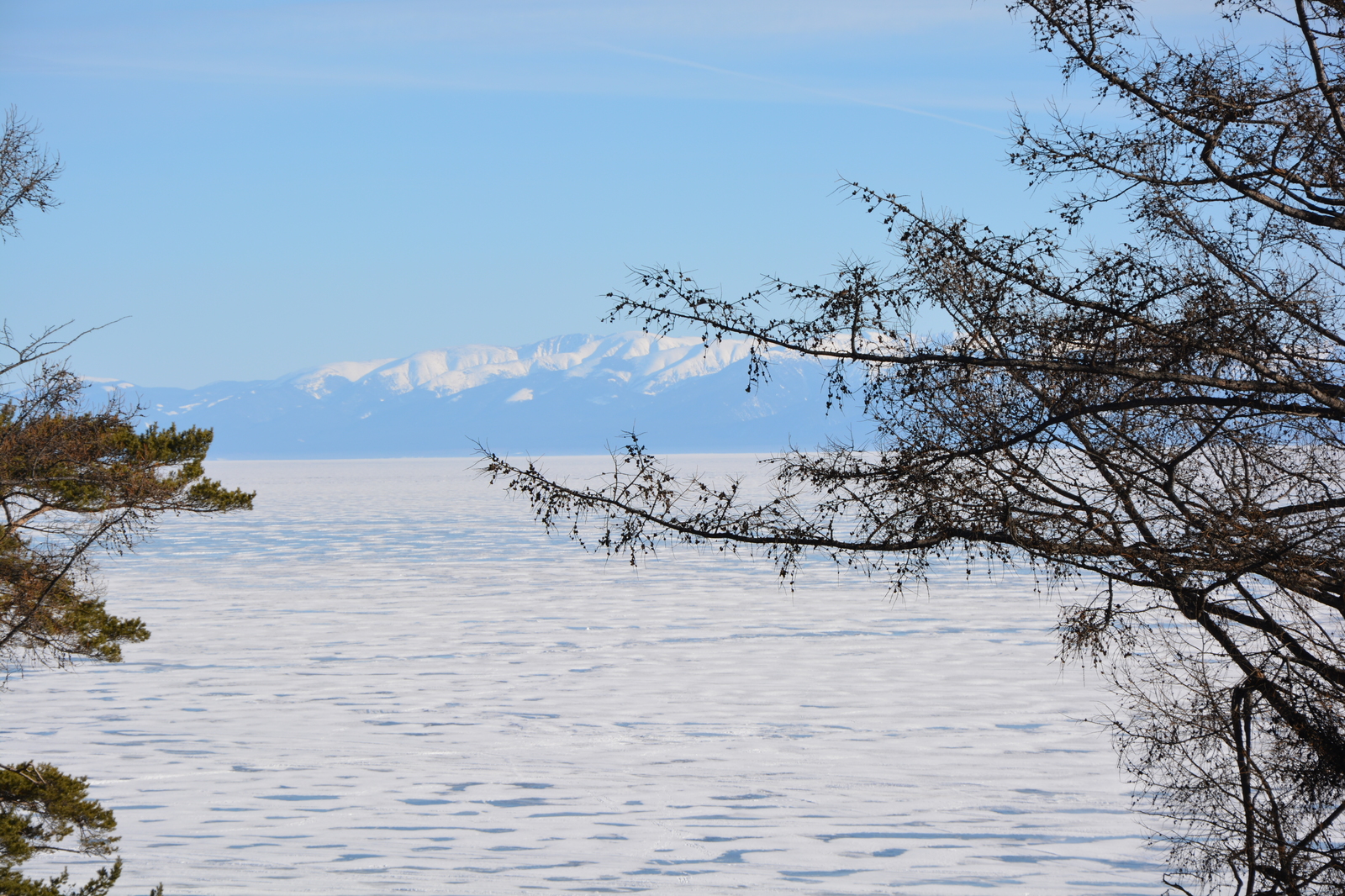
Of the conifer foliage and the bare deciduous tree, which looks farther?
the conifer foliage

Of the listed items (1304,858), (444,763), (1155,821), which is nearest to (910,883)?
(1155,821)

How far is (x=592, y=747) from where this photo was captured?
17031 mm

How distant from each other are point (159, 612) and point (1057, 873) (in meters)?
25.8

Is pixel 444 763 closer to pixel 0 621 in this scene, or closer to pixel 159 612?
pixel 0 621

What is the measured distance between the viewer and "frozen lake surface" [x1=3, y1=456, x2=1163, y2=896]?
39.9 feet

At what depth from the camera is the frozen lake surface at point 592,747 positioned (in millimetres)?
12148

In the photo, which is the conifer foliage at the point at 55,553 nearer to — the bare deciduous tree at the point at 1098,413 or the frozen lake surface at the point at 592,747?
the frozen lake surface at the point at 592,747

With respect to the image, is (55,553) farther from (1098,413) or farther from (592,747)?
(1098,413)

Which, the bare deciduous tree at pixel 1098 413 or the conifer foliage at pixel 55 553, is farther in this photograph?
the conifer foliage at pixel 55 553

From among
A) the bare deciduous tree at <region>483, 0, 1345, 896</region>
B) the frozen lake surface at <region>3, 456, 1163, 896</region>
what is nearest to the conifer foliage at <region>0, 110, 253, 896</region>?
the frozen lake surface at <region>3, 456, 1163, 896</region>

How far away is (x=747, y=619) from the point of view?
98.8 feet

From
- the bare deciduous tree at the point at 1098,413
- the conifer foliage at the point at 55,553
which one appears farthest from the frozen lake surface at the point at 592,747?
the bare deciduous tree at the point at 1098,413

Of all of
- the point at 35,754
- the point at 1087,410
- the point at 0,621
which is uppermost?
the point at 1087,410

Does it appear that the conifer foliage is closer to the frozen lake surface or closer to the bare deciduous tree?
the frozen lake surface
